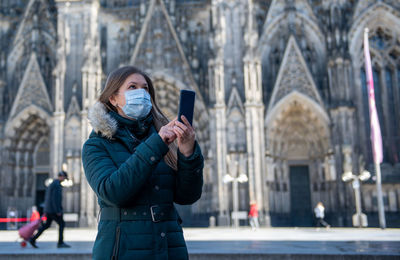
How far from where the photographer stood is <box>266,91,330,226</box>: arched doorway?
79.6 ft

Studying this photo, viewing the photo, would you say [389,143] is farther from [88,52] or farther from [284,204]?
[88,52]

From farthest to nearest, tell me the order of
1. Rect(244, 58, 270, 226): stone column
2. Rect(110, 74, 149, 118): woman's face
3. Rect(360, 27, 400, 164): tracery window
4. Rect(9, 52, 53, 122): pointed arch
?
Rect(9, 52, 53, 122): pointed arch → Rect(360, 27, 400, 164): tracery window → Rect(244, 58, 270, 226): stone column → Rect(110, 74, 149, 118): woman's face

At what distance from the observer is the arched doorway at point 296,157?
955 inches

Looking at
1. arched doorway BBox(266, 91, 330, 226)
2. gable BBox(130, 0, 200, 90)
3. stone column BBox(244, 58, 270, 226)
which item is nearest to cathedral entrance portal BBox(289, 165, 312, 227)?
arched doorway BBox(266, 91, 330, 226)

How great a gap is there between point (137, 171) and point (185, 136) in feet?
0.94

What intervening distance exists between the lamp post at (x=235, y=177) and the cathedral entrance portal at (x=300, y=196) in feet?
13.9

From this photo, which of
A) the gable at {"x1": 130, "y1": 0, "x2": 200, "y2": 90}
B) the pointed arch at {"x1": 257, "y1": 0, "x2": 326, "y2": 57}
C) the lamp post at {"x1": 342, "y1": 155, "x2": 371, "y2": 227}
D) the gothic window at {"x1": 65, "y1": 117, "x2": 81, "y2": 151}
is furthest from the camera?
the gable at {"x1": 130, "y1": 0, "x2": 200, "y2": 90}

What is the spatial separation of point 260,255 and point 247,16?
1916 cm

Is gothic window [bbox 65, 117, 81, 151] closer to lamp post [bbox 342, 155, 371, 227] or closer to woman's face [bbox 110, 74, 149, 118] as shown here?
lamp post [bbox 342, 155, 371, 227]

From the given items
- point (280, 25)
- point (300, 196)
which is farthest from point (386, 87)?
point (300, 196)

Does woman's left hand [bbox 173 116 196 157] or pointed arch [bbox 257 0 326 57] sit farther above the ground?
pointed arch [bbox 257 0 326 57]

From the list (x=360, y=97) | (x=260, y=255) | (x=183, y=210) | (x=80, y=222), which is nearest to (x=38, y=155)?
(x=80, y=222)

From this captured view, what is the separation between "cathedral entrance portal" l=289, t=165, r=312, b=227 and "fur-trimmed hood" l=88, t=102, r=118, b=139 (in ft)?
77.1

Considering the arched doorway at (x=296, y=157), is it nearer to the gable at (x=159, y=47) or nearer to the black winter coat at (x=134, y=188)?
the gable at (x=159, y=47)
